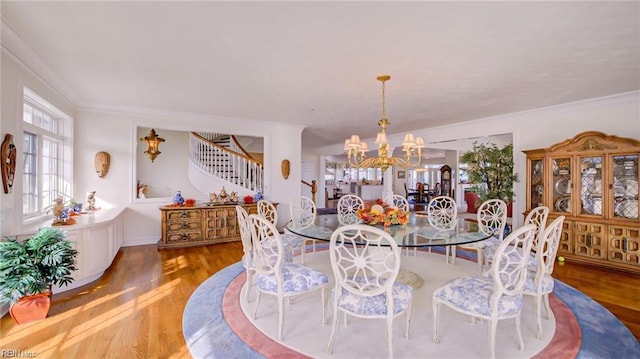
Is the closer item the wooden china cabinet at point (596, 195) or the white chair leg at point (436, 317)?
the white chair leg at point (436, 317)

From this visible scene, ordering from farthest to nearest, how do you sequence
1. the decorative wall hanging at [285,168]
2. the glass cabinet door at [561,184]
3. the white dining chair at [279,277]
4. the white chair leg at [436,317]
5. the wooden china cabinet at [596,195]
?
1. the decorative wall hanging at [285,168]
2. the glass cabinet door at [561,184]
3. the wooden china cabinet at [596,195]
4. the white dining chair at [279,277]
5. the white chair leg at [436,317]

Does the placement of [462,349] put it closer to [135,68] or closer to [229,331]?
[229,331]

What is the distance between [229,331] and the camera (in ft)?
7.13

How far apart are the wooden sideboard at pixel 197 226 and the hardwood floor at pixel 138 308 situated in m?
0.61

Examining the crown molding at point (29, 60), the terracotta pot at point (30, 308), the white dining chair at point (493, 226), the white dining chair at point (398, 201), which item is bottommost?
the terracotta pot at point (30, 308)

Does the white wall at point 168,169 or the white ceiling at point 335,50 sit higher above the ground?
the white ceiling at point 335,50

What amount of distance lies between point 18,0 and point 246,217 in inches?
84.8

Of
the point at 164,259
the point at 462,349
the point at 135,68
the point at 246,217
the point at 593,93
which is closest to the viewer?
the point at 462,349

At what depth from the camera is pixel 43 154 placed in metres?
3.51

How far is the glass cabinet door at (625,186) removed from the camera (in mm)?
3514

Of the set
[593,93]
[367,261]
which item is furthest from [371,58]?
[593,93]

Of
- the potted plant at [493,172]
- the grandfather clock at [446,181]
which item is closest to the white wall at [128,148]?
the potted plant at [493,172]

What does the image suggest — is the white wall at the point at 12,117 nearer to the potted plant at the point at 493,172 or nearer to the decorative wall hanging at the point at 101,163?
the decorative wall hanging at the point at 101,163

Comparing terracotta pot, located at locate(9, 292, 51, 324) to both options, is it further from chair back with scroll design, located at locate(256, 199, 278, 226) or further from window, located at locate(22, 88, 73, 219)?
chair back with scroll design, located at locate(256, 199, 278, 226)
